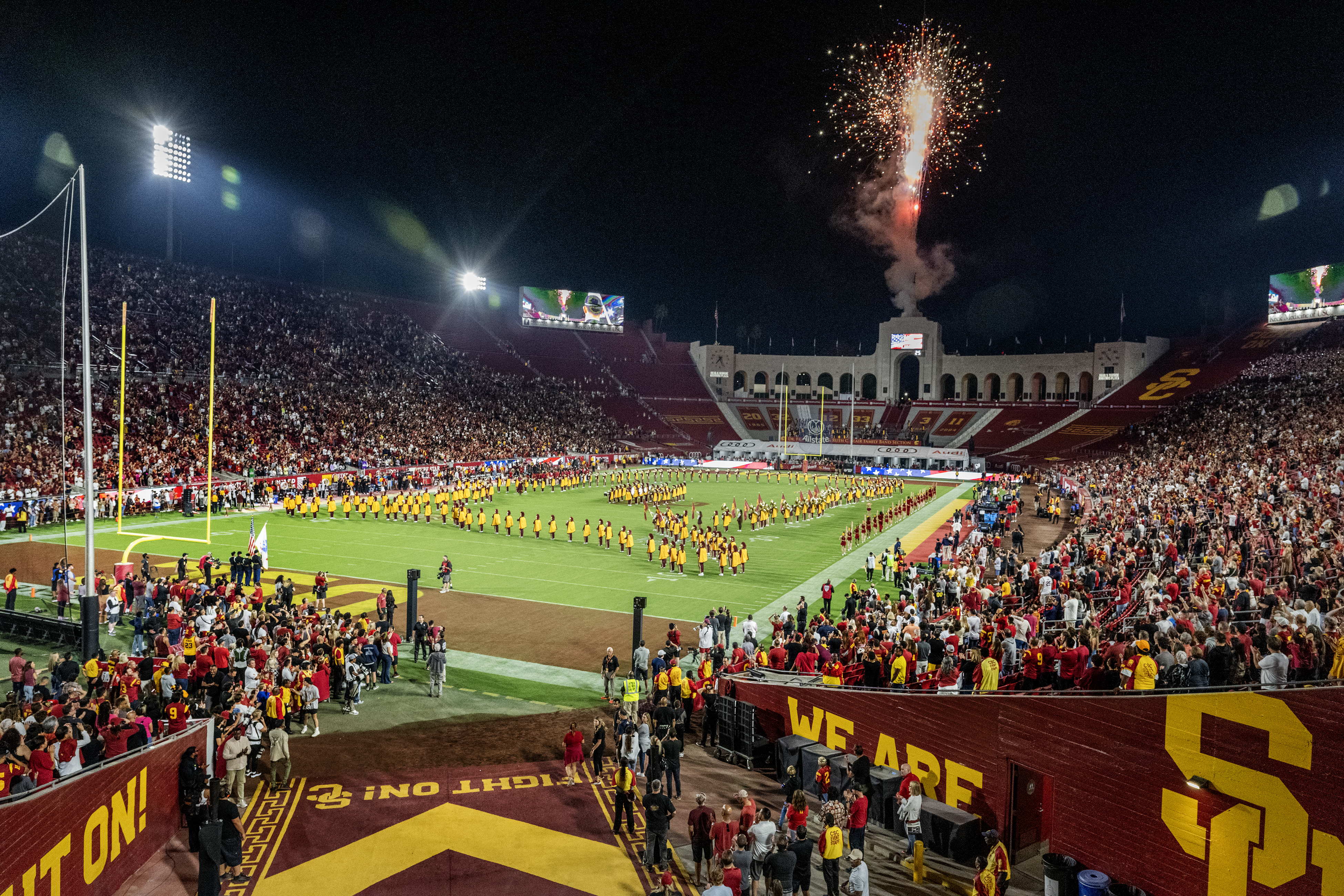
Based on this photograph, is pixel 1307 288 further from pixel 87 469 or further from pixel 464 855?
pixel 87 469

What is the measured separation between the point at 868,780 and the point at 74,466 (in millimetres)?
37001

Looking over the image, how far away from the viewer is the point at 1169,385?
72.8 meters

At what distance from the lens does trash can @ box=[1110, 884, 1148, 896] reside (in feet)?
26.5

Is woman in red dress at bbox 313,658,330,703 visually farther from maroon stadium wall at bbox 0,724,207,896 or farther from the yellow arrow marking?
the yellow arrow marking

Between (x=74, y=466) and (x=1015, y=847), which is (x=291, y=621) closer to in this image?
(x=1015, y=847)

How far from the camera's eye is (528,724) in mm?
13508

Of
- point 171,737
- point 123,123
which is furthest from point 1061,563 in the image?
point 123,123

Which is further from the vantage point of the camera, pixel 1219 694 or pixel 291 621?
pixel 291 621

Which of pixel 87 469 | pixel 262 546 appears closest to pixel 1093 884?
pixel 87 469

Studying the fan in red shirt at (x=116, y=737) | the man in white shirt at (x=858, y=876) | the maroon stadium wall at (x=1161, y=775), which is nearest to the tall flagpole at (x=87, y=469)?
the fan in red shirt at (x=116, y=737)

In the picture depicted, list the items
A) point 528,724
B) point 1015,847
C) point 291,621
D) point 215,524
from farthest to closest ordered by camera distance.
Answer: point 215,524
point 291,621
point 528,724
point 1015,847

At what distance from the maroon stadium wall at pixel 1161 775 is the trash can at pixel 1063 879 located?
0.27 m

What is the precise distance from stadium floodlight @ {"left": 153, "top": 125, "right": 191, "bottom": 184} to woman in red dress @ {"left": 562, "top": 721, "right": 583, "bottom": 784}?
5561cm

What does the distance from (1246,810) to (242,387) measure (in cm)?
5116
